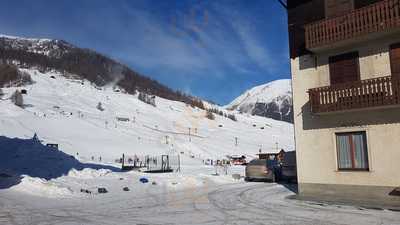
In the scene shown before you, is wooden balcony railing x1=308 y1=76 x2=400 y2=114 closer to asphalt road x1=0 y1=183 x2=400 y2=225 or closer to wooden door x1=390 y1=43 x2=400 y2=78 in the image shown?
wooden door x1=390 y1=43 x2=400 y2=78

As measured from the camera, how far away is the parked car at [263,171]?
27.7m

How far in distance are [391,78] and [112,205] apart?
39.7ft

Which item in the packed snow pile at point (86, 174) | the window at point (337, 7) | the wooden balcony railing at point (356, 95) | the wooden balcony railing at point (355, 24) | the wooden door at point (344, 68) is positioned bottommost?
the packed snow pile at point (86, 174)

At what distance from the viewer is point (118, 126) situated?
70.6 metres

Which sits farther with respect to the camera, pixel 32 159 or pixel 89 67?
pixel 89 67

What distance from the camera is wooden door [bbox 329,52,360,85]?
17.7 m

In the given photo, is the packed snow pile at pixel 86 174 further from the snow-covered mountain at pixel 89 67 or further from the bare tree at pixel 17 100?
the snow-covered mountain at pixel 89 67

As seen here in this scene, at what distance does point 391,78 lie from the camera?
16031mm

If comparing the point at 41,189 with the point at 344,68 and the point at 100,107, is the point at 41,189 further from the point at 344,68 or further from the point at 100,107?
the point at 100,107

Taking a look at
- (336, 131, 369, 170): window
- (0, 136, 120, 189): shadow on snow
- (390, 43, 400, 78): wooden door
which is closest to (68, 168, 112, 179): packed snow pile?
(0, 136, 120, 189): shadow on snow

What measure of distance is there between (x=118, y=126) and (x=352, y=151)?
5685 centimetres

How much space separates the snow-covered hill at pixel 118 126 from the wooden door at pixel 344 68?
1237 inches

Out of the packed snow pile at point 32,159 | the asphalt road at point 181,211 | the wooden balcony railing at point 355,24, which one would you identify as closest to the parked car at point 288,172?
the asphalt road at point 181,211

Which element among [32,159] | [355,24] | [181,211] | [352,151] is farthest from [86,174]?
[355,24]
